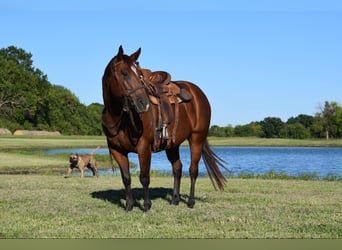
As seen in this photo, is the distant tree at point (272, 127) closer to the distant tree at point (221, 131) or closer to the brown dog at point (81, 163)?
the distant tree at point (221, 131)

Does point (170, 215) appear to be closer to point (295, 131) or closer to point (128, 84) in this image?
point (128, 84)

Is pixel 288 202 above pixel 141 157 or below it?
below

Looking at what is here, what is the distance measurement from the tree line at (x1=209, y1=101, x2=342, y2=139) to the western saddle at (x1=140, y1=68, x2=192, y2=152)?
316ft

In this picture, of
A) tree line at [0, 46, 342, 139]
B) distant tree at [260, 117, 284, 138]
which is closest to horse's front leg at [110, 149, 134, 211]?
tree line at [0, 46, 342, 139]

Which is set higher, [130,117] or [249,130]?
[249,130]

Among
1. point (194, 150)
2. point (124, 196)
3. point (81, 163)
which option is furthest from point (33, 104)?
point (194, 150)

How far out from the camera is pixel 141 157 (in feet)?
26.8

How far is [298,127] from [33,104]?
62666mm

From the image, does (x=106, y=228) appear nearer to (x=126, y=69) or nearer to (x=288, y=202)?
(x=126, y=69)

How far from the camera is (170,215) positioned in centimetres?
805

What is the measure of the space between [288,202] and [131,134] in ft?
12.1

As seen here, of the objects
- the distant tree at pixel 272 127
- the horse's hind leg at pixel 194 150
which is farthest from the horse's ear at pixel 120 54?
the distant tree at pixel 272 127

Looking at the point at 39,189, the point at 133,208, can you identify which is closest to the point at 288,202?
the point at 133,208

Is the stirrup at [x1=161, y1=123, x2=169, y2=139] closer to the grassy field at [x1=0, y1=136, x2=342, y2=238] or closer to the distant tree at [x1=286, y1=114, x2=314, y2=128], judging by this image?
the grassy field at [x1=0, y1=136, x2=342, y2=238]
